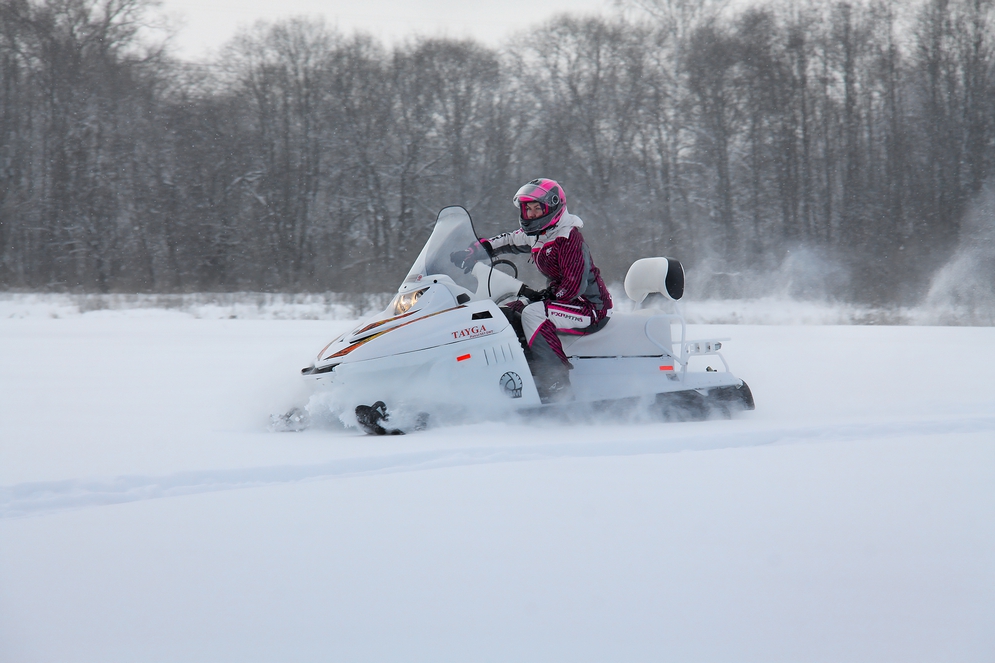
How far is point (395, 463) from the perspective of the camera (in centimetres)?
347

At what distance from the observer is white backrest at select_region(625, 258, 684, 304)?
5238mm

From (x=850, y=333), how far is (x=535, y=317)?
791 centimetres

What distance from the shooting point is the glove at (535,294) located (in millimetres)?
4875

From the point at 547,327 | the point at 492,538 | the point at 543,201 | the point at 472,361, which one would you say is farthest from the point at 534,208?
the point at 492,538

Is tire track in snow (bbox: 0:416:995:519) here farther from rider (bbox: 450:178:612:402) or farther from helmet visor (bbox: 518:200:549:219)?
helmet visor (bbox: 518:200:549:219)

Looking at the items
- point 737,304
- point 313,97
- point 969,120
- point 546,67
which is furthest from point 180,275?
point 969,120

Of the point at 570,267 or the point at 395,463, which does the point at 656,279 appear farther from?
the point at 395,463

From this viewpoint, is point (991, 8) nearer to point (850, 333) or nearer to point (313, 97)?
point (850, 333)

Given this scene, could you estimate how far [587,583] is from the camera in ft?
6.96

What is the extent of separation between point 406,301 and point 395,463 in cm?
135

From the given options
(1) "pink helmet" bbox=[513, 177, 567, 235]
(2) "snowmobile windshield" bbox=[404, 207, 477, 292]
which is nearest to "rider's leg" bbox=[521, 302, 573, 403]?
(2) "snowmobile windshield" bbox=[404, 207, 477, 292]

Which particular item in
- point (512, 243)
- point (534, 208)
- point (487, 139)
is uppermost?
point (487, 139)

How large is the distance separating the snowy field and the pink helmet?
1419mm

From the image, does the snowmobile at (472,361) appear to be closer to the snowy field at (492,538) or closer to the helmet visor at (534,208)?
the snowy field at (492,538)
